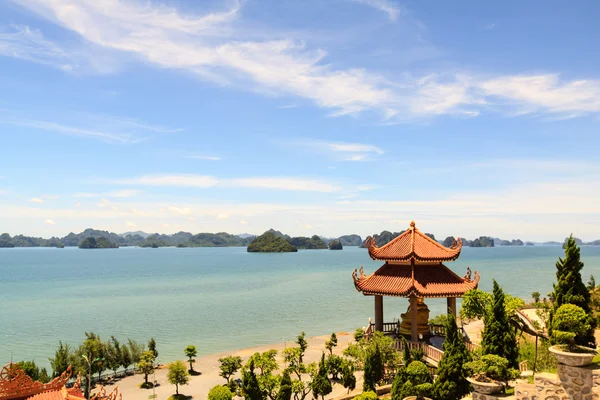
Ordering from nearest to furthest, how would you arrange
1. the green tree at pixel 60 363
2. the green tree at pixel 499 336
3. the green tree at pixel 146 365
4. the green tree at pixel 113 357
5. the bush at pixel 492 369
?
the bush at pixel 492 369, the green tree at pixel 499 336, the green tree at pixel 60 363, the green tree at pixel 146 365, the green tree at pixel 113 357

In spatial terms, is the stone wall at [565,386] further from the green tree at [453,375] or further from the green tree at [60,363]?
the green tree at [60,363]

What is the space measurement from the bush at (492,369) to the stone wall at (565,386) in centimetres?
84

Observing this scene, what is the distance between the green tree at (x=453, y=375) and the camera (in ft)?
52.3

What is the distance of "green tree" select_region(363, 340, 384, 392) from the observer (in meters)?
20.7

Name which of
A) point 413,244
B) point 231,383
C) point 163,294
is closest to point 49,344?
point 231,383

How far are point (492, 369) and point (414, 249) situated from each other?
30.0ft

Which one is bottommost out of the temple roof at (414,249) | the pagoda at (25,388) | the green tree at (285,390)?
A: the green tree at (285,390)

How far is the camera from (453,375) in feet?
52.9

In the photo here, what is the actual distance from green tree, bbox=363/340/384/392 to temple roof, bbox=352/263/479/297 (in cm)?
287

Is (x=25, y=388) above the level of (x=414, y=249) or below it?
below

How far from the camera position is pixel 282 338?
53125 millimetres

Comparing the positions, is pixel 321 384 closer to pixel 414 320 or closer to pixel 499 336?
pixel 414 320

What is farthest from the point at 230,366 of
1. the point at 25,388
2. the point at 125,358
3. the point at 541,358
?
the point at 25,388

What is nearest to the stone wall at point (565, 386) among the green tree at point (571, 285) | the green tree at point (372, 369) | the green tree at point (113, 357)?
the green tree at point (571, 285)
